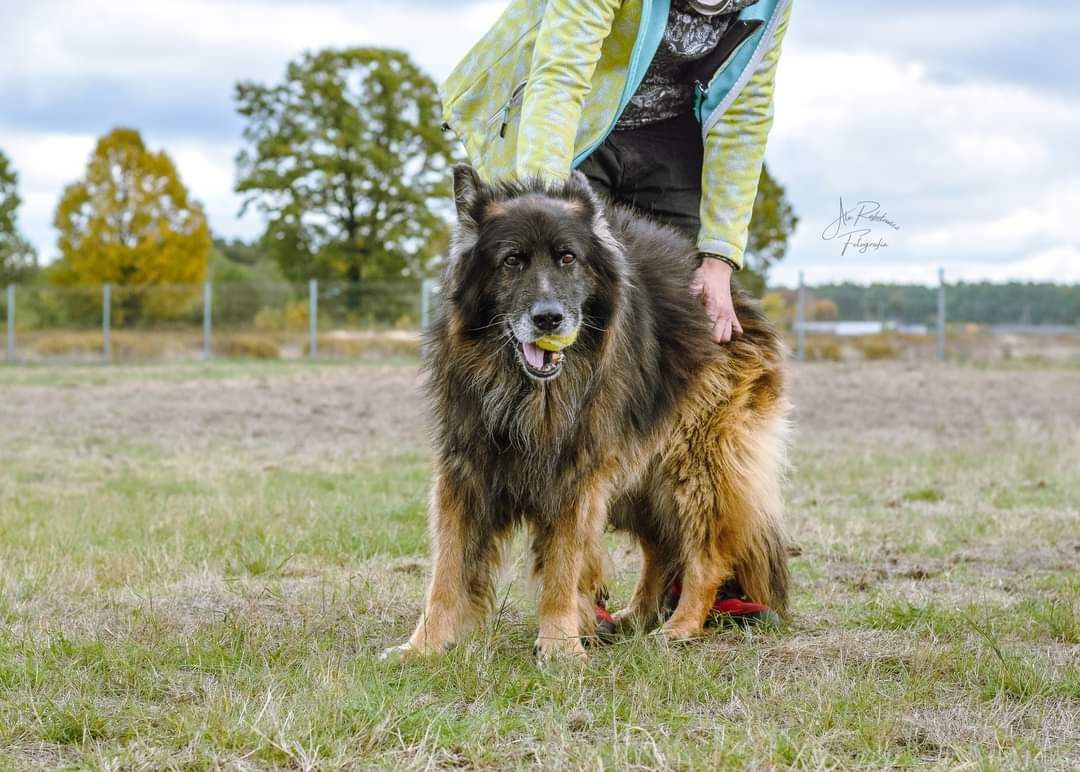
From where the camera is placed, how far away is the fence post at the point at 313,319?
2977 centimetres

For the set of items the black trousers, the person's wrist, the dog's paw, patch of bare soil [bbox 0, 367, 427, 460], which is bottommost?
patch of bare soil [bbox 0, 367, 427, 460]

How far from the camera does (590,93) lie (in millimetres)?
4141

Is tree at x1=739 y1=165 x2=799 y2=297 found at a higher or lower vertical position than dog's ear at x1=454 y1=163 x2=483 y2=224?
higher

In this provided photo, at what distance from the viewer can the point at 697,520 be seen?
436cm

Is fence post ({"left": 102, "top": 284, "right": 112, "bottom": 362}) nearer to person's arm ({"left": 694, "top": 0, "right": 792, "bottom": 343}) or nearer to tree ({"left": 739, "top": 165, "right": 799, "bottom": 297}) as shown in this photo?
tree ({"left": 739, "top": 165, "right": 799, "bottom": 297})

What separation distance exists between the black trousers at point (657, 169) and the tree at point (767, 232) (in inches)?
915

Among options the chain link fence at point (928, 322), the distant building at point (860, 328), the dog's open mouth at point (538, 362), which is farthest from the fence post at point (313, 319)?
the dog's open mouth at point (538, 362)

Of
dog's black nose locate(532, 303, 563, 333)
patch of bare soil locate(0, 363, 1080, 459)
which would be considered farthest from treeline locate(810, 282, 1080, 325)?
dog's black nose locate(532, 303, 563, 333)

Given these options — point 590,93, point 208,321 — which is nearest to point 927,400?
point 590,93

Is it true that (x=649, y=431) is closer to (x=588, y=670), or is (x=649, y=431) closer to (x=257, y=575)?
(x=588, y=670)

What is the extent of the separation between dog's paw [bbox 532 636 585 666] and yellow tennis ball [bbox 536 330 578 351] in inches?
38.6

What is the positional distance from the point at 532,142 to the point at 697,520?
61.1 inches

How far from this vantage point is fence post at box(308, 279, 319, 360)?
2977 centimetres

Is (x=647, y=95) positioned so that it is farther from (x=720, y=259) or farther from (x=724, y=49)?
(x=720, y=259)
